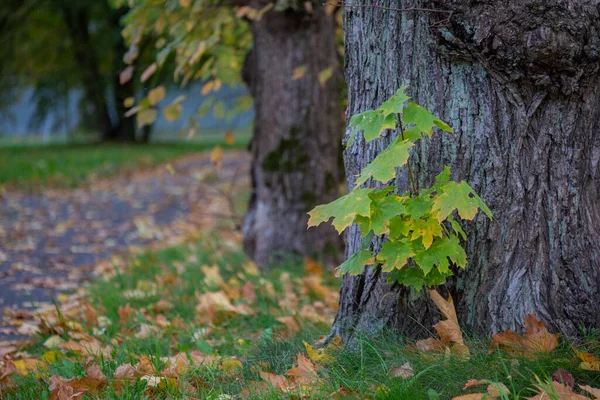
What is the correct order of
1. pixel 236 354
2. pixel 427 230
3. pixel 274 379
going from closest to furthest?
pixel 427 230, pixel 274 379, pixel 236 354


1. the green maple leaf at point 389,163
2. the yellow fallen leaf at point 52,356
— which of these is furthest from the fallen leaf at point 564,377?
the yellow fallen leaf at point 52,356

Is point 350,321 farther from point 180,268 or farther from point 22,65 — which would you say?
point 22,65

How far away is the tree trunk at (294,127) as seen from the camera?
15.7 ft

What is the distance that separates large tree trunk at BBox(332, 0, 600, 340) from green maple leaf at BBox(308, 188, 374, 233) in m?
0.42

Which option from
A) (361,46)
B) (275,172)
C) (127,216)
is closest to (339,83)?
(275,172)

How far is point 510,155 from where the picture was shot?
2.30 m

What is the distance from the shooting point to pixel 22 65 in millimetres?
21203

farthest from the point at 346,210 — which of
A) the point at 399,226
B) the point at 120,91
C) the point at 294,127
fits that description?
the point at 120,91

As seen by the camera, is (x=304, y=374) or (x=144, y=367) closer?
(x=304, y=374)

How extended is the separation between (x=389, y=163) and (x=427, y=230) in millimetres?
297

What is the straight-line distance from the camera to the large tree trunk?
2254 millimetres

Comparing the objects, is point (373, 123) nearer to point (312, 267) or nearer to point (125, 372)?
point (125, 372)

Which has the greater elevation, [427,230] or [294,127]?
[294,127]

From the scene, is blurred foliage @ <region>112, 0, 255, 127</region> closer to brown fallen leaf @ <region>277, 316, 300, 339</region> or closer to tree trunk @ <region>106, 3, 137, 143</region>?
brown fallen leaf @ <region>277, 316, 300, 339</region>
